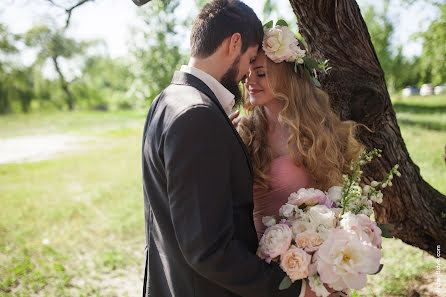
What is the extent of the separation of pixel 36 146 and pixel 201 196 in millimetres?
19314

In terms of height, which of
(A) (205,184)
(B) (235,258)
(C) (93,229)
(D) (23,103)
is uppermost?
(A) (205,184)

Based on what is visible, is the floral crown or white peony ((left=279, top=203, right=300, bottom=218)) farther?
the floral crown

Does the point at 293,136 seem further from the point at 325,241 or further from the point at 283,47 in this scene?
the point at 325,241

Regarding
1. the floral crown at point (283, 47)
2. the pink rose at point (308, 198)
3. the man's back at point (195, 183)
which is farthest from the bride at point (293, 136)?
the man's back at point (195, 183)

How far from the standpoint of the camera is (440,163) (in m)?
9.24

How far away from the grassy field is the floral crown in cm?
279

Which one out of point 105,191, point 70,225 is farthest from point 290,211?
point 105,191

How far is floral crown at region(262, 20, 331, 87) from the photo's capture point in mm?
2338

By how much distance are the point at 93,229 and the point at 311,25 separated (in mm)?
5577

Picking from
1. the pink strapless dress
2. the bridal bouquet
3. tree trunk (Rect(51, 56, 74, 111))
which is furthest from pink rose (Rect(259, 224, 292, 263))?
tree trunk (Rect(51, 56, 74, 111))

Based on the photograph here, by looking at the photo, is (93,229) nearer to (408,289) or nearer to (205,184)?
(408,289)

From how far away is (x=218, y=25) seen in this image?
5.60 feet

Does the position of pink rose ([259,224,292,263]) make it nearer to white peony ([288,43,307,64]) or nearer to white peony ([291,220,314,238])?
white peony ([291,220,314,238])

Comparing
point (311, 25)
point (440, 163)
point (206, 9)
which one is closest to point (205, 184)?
point (206, 9)
